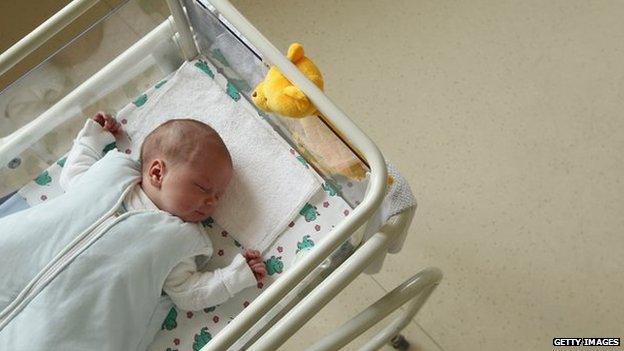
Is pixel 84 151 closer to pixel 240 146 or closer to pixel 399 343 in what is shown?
pixel 240 146

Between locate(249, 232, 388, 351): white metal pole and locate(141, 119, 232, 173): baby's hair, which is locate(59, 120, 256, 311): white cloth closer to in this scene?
locate(141, 119, 232, 173): baby's hair

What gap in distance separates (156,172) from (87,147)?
148 millimetres

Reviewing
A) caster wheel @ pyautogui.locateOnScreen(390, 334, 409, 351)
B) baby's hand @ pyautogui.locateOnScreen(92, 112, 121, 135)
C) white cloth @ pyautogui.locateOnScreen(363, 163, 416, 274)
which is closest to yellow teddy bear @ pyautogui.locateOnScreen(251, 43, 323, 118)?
white cloth @ pyautogui.locateOnScreen(363, 163, 416, 274)

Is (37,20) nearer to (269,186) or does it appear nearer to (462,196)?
(269,186)

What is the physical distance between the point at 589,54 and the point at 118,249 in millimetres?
1287

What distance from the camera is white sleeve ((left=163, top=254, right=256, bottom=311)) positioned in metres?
0.99

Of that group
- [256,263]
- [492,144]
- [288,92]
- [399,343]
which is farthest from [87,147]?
[492,144]

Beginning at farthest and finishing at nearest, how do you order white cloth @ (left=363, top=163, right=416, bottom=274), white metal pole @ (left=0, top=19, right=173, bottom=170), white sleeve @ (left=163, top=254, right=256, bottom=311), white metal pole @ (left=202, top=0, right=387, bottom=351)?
Answer: white metal pole @ (left=0, top=19, right=173, bottom=170) < white sleeve @ (left=163, top=254, right=256, bottom=311) < white cloth @ (left=363, top=163, right=416, bottom=274) < white metal pole @ (left=202, top=0, right=387, bottom=351)

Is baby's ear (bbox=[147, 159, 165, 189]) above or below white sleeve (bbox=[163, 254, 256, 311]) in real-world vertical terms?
above

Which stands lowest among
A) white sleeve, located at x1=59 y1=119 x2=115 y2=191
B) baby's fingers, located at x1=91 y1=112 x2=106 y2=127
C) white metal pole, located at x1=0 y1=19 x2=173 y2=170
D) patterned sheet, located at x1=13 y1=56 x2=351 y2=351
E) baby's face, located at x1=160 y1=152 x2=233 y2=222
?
patterned sheet, located at x1=13 y1=56 x2=351 y2=351

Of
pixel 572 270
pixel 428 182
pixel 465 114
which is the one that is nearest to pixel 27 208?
pixel 428 182

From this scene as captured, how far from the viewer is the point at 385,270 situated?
143 centimetres

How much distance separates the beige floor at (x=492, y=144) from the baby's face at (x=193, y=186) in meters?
0.48

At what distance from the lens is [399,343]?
4.35ft
